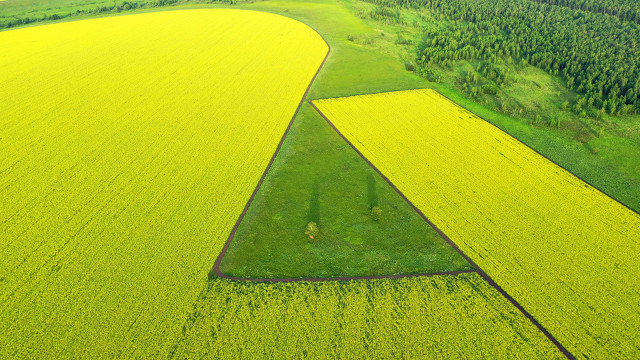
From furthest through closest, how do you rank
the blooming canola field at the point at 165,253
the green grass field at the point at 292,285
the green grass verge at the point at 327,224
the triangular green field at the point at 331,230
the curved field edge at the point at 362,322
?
the green grass verge at the point at 327,224, the triangular green field at the point at 331,230, the blooming canola field at the point at 165,253, the green grass field at the point at 292,285, the curved field edge at the point at 362,322

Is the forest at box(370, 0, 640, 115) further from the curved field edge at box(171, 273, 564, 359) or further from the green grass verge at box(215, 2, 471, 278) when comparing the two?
the curved field edge at box(171, 273, 564, 359)

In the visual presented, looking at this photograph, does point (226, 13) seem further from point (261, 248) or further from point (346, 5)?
point (261, 248)

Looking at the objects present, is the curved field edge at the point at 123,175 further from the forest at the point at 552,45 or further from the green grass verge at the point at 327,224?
the forest at the point at 552,45

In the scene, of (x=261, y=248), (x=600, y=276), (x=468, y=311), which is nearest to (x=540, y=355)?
(x=468, y=311)

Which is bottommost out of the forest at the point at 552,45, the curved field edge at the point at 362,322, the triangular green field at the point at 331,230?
the curved field edge at the point at 362,322

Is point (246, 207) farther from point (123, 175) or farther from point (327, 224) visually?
→ point (123, 175)

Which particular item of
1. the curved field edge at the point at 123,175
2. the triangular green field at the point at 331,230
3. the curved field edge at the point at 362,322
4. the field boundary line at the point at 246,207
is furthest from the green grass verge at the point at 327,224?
the curved field edge at the point at 123,175
